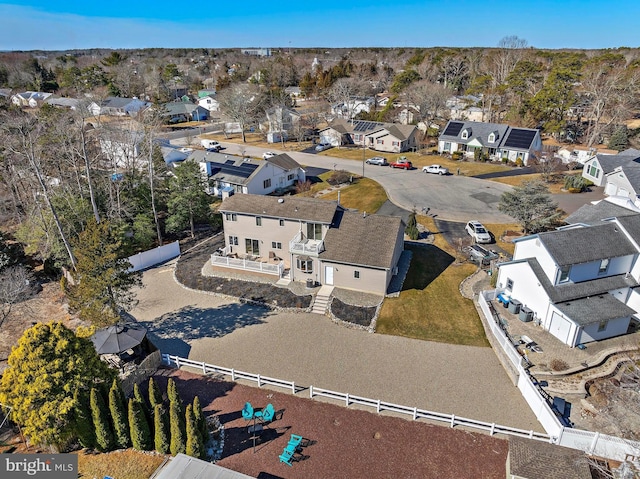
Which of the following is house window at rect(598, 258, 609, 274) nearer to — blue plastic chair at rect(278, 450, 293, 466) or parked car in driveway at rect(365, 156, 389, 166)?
blue plastic chair at rect(278, 450, 293, 466)

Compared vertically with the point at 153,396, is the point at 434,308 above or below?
below

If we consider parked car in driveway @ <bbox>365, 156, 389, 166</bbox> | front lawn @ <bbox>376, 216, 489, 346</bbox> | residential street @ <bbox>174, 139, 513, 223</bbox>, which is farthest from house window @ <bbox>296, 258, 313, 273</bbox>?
parked car in driveway @ <bbox>365, 156, 389, 166</bbox>

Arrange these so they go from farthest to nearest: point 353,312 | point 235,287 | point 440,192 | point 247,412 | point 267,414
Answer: point 440,192, point 235,287, point 353,312, point 267,414, point 247,412

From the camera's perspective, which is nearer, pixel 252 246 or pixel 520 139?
pixel 252 246

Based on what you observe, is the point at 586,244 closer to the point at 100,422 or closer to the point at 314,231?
the point at 314,231

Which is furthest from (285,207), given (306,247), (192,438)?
(192,438)

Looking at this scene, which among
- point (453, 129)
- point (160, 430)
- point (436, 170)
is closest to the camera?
point (160, 430)

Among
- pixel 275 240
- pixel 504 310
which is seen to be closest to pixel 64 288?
pixel 275 240

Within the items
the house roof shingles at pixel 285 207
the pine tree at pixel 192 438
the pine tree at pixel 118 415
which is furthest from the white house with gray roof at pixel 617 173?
the pine tree at pixel 118 415

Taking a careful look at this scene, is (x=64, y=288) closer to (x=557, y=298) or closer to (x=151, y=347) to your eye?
(x=151, y=347)
